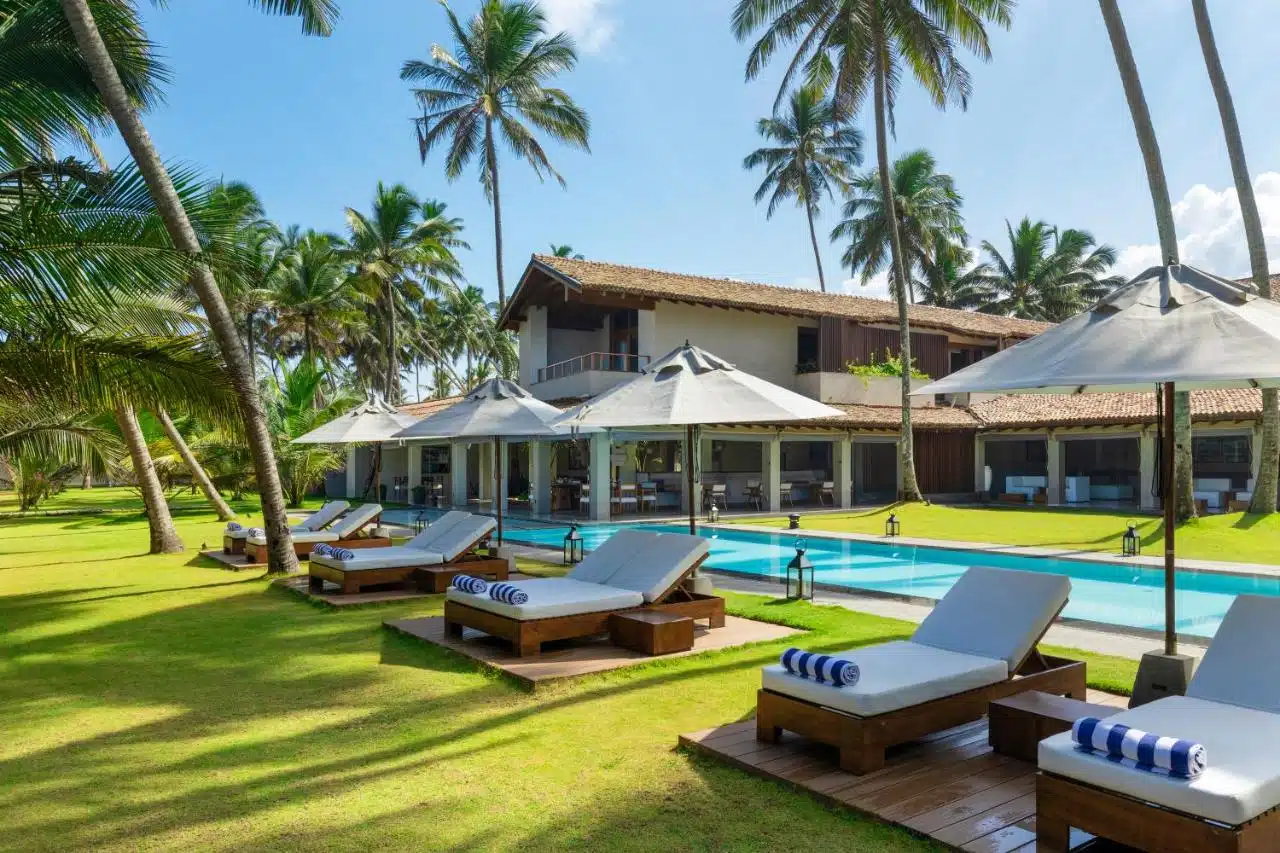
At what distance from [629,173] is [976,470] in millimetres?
14709

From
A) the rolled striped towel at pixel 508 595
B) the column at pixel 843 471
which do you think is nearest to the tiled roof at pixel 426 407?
the column at pixel 843 471

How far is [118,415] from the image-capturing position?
465 inches

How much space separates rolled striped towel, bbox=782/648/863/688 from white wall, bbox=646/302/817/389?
1961 cm

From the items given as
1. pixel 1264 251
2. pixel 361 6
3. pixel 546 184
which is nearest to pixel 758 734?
pixel 361 6

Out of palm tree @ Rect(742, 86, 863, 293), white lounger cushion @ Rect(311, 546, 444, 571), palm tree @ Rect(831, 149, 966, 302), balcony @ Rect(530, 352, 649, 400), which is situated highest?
palm tree @ Rect(742, 86, 863, 293)

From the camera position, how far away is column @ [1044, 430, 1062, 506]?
83.2 feet

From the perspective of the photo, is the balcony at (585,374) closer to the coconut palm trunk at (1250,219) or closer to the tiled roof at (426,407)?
the tiled roof at (426,407)

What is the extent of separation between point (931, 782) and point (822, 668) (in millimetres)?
692

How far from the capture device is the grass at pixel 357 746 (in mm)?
3666

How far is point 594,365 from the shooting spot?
23.6m

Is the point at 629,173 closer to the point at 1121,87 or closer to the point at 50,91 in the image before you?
the point at 1121,87

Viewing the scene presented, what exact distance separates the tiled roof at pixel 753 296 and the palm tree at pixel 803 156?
32.1ft

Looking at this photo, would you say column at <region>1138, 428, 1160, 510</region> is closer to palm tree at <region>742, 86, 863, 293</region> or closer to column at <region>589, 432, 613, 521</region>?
column at <region>589, 432, 613, 521</region>

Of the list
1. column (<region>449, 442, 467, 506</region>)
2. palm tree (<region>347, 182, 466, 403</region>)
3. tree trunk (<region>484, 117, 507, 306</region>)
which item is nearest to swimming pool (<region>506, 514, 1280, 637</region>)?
column (<region>449, 442, 467, 506</region>)
